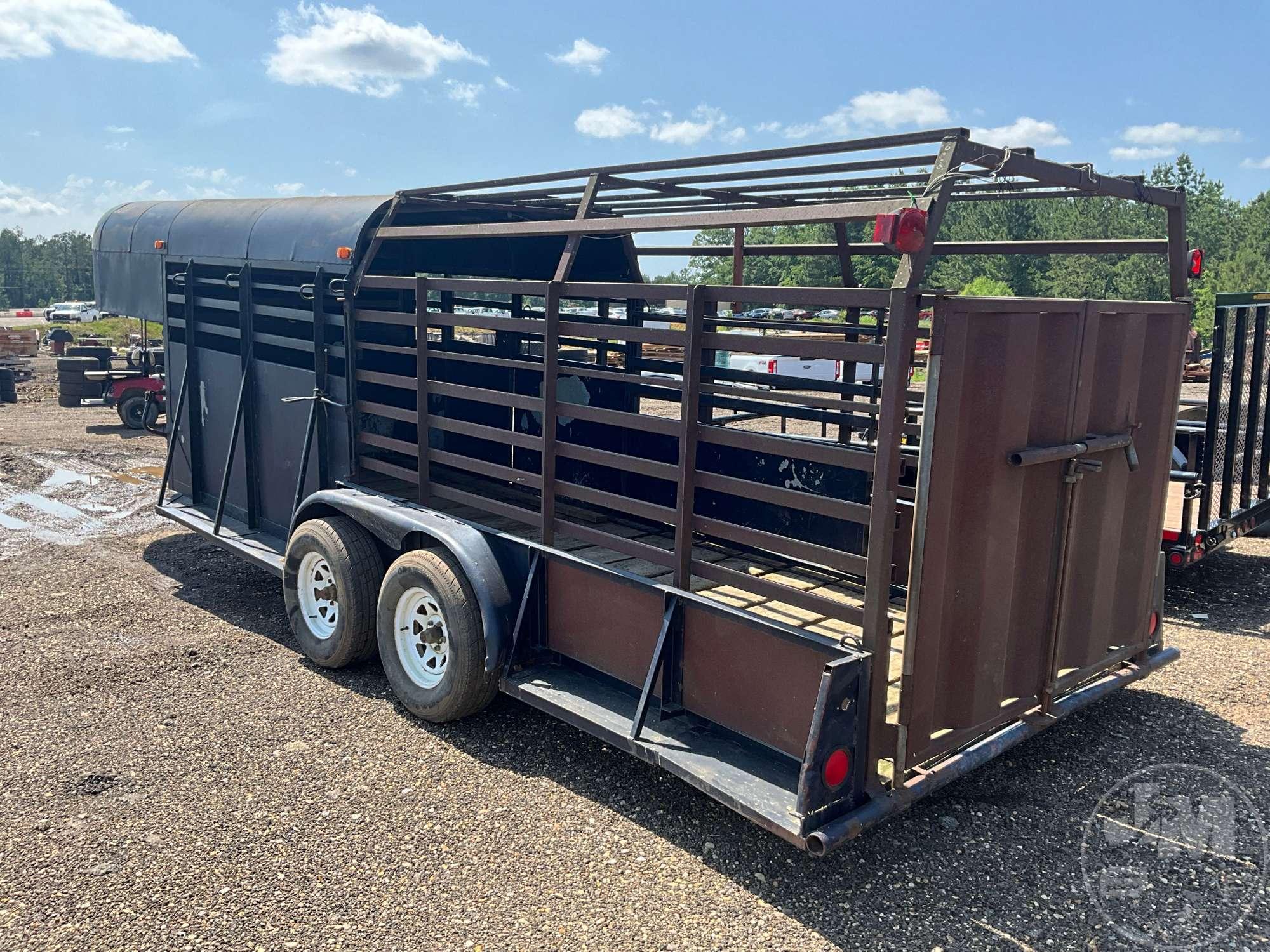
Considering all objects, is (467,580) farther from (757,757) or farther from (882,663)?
(882,663)

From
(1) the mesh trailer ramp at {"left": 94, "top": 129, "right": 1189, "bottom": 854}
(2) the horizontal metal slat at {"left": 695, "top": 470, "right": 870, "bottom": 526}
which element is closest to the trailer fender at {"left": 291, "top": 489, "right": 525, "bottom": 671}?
(1) the mesh trailer ramp at {"left": 94, "top": 129, "right": 1189, "bottom": 854}

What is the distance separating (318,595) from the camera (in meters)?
5.71

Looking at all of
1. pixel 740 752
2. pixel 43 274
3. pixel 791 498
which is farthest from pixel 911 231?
pixel 43 274

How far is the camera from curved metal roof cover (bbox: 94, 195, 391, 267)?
589cm

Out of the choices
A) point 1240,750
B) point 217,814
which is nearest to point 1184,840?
point 1240,750

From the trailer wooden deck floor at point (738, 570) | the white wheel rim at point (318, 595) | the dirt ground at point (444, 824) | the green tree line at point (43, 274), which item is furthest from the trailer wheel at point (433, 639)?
the green tree line at point (43, 274)

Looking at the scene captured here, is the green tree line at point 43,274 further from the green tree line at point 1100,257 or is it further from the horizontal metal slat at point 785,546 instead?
the horizontal metal slat at point 785,546

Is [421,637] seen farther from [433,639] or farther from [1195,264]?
[1195,264]

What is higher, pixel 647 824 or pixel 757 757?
pixel 757 757

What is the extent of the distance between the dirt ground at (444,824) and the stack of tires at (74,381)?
13.7 m

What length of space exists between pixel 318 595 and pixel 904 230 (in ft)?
13.3

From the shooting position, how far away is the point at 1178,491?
316 inches

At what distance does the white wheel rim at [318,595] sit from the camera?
5652mm

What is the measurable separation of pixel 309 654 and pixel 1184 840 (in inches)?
178
